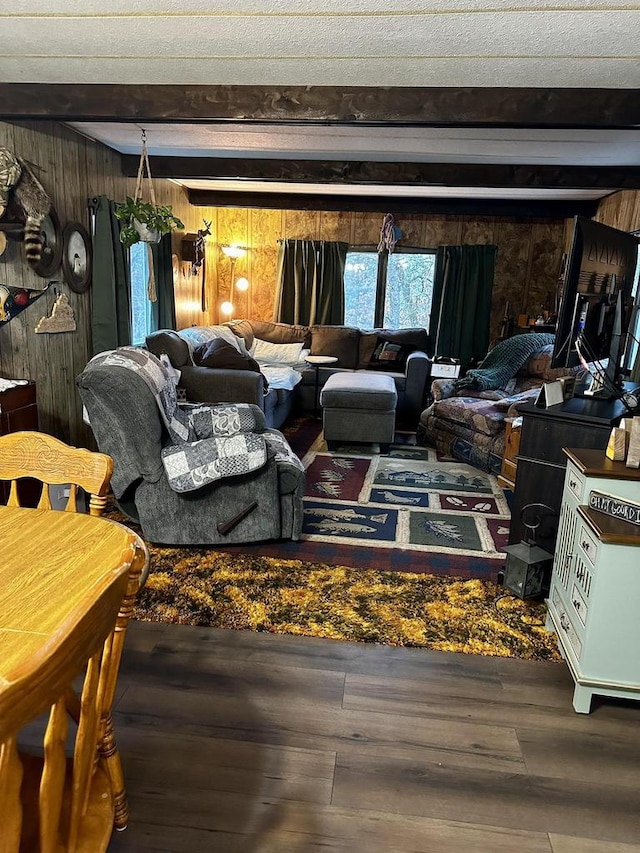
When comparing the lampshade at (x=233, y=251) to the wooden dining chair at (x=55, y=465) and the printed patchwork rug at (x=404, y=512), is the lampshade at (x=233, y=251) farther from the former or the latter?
the wooden dining chair at (x=55, y=465)

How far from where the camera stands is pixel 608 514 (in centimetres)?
203

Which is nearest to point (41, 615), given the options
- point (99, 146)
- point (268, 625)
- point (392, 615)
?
point (268, 625)

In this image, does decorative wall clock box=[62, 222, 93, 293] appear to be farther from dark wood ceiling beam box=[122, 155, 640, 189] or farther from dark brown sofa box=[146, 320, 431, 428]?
dark wood ceiling beam box=[122, 155, 640, 189]

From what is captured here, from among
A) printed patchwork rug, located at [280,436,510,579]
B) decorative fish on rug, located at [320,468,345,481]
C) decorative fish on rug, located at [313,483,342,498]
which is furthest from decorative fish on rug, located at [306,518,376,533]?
decorative fish on rug, located at [320,468,345,481]

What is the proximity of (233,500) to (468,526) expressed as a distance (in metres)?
1.44

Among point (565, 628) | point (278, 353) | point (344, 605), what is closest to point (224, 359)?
point (278, 353)

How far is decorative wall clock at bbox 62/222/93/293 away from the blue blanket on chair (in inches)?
127

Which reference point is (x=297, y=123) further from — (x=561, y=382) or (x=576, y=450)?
(x=576, y=450)

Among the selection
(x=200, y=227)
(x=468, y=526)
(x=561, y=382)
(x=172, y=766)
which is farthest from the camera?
(x=200, y=227)

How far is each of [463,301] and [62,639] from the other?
673cm

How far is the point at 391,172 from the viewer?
15.3 feet

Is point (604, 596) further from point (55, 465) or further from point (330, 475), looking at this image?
point (330, 475)

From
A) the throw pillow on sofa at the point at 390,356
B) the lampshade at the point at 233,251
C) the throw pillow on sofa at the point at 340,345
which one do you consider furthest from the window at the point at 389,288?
the lampshade at the point at 233,251

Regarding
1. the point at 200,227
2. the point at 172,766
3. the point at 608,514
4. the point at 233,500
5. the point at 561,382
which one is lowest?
the point at 172,766
